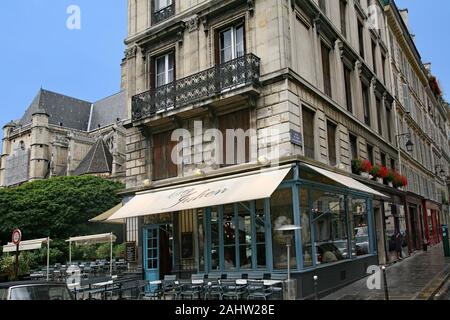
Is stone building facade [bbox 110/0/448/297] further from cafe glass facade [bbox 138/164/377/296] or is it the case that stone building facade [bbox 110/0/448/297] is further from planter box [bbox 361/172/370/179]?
planter box [bbox 361/172/370/179]

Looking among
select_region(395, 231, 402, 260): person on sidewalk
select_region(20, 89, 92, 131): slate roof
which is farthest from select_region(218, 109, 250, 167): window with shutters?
select_region(20, 89, 92, 131): slate roof

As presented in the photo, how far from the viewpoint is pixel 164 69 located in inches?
617

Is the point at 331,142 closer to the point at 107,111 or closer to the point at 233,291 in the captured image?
the point at 233,291

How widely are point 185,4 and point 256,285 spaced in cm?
987

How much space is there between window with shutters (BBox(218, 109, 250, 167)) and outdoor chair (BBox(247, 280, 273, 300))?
154 inches

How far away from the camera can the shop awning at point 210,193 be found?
10242 mm

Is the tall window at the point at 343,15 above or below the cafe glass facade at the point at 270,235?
above

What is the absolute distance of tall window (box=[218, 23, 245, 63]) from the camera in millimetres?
13531

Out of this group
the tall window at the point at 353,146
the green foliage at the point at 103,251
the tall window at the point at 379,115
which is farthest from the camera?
the green foliage at the point at 103,251

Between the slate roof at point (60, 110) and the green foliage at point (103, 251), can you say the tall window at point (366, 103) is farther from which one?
the slate roof at point (60, 110)

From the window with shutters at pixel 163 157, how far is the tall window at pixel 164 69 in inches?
77.7

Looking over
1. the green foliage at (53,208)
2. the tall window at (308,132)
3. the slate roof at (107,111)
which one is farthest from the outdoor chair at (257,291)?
the slate roof at (107,111)

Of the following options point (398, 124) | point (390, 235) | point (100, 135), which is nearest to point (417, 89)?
point (398, 124)

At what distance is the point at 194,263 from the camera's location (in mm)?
13312
